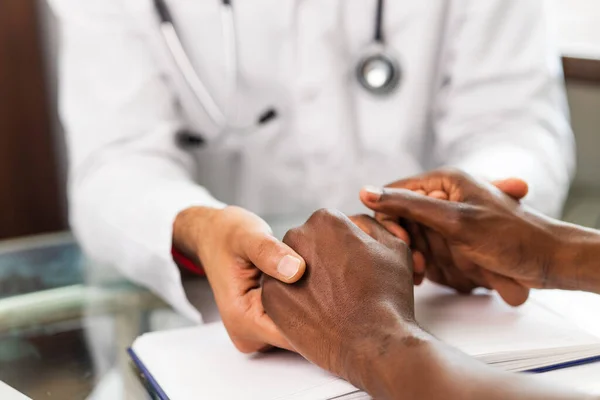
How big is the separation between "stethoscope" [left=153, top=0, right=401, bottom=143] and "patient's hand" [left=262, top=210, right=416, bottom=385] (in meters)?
0.41

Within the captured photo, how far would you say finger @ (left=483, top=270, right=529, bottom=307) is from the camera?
0.58 metres

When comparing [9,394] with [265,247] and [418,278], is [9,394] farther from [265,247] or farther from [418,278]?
[418,278]

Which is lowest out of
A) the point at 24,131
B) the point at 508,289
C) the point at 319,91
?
the point at 24,131

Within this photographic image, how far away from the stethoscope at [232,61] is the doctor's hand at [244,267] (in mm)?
334

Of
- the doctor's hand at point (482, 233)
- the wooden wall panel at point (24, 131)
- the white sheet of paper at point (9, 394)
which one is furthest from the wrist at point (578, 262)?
the wooden wall panel at point (24, 131)

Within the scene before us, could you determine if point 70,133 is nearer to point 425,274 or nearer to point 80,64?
point 80,64

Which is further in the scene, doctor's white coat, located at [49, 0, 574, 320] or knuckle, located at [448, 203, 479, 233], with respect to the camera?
doctor's white coat, located at [49, 0, 574, 320]

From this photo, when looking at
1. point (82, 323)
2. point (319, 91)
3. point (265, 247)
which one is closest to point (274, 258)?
point (265, 247)

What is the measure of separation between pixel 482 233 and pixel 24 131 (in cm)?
121

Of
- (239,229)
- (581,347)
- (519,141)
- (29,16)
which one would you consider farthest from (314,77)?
(29,16)

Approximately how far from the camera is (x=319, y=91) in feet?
2.93

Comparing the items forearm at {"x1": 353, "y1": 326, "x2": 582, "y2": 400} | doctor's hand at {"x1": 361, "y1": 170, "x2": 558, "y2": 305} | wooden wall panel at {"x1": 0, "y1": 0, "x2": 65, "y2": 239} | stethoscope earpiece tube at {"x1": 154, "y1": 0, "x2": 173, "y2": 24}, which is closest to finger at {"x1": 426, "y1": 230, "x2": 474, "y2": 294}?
doctor's hand at {"x1": 361, "y1": 170, "x2": 558, "y2": 305}

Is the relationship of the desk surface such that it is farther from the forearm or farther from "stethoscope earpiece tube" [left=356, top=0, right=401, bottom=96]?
"stethoscope earpiece tube" [left=356, top=0, right=401, bottom=96]

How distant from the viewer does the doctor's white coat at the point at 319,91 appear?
2.80 feet
